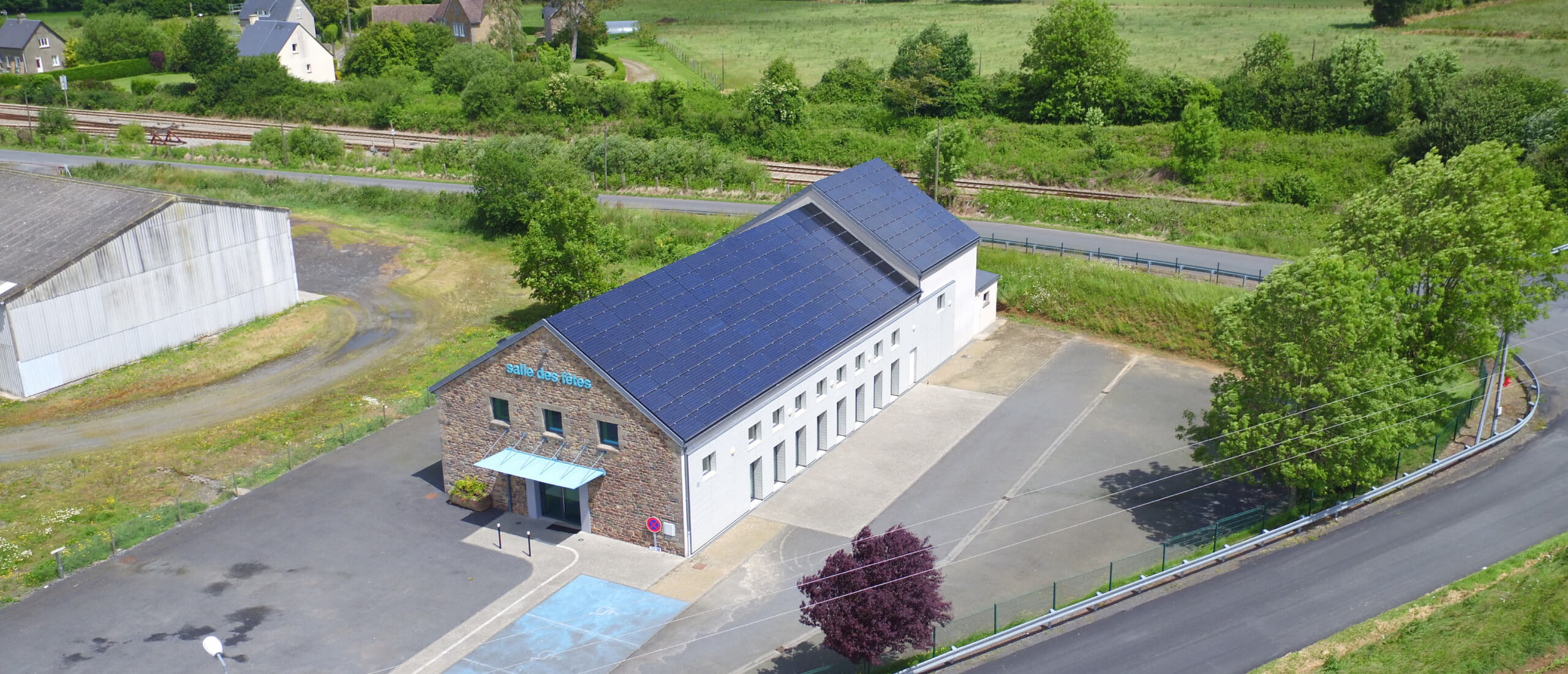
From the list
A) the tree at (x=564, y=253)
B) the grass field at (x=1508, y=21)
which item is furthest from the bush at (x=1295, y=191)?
the tree at (x=564, y=253)

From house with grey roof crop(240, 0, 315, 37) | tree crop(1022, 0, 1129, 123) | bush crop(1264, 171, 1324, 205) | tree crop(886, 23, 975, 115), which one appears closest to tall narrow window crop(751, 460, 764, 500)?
bush crop(1264, 171, 1324, 205)

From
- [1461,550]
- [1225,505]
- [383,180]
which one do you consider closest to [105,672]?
[1225,505]

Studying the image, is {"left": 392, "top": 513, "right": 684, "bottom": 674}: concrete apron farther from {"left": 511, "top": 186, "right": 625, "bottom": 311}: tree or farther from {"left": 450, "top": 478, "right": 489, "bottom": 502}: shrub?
{"left": 511, "top": 186, "right": 625, "bottom": 311}: tree

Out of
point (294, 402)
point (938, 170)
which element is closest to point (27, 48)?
point (294, 402)

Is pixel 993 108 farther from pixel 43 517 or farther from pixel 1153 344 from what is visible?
pixel 43 517

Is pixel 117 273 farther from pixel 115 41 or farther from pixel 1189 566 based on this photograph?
pixel 115 41

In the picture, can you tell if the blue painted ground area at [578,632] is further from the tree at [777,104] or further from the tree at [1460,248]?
the tree at [777,104]
